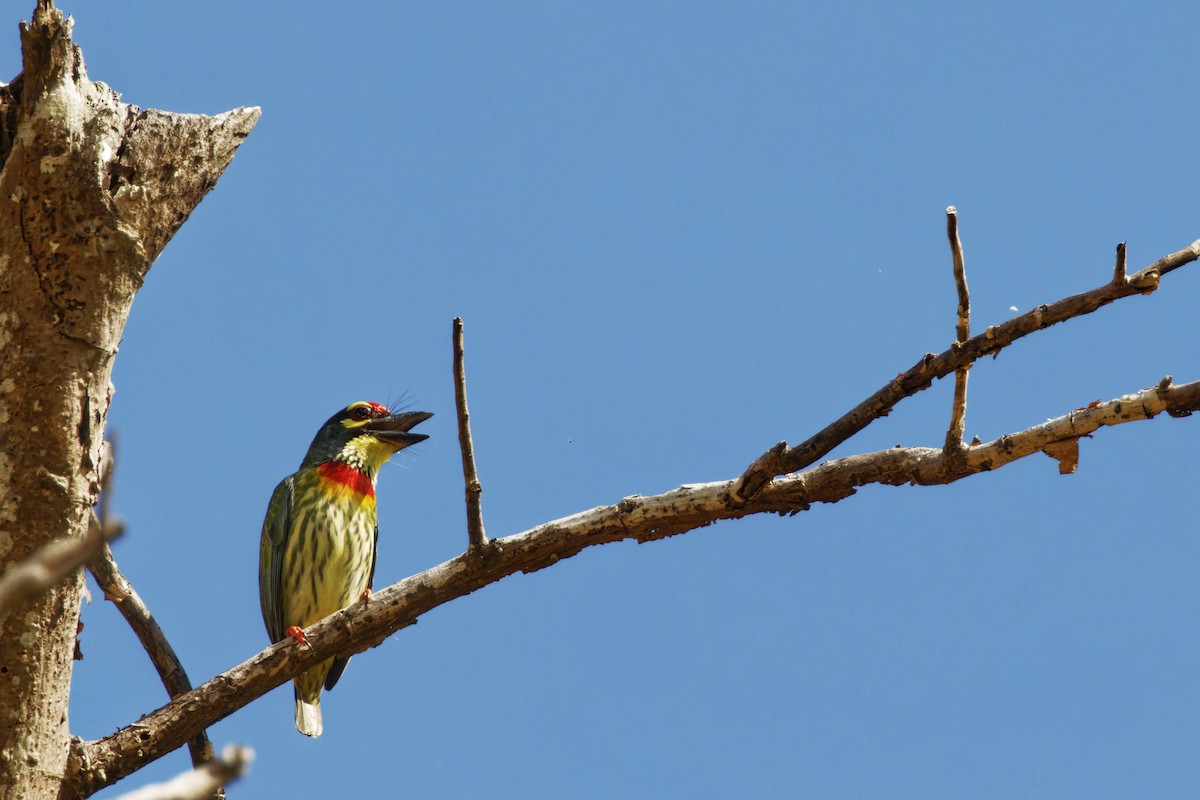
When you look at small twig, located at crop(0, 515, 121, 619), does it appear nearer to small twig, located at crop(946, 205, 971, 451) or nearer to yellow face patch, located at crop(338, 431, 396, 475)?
small twig, located at crop(946, 205, 971, 451)

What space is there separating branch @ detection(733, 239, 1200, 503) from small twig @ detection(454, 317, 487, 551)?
809 mm

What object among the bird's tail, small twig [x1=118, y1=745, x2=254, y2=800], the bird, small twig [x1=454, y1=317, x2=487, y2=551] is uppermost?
the bird

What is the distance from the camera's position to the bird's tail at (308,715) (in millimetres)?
6516

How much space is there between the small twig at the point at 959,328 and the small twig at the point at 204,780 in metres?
2.39

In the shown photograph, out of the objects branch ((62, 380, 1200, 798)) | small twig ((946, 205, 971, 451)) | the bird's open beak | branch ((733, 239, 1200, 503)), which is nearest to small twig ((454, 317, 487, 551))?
branch ((62, 380, 1200, 798))

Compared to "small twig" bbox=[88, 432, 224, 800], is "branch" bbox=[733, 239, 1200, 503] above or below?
below

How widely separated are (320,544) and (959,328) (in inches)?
162

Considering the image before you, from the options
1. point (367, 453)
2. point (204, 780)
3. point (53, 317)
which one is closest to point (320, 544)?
point (367, 453)

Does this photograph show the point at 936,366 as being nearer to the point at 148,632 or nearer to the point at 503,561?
the point at 503,561

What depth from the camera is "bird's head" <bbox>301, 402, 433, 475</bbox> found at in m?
7.16

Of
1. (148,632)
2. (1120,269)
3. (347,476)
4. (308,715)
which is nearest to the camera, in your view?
(1120,269)

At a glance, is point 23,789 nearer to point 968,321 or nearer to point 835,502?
point 835,502

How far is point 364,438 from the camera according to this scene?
23.8 ft

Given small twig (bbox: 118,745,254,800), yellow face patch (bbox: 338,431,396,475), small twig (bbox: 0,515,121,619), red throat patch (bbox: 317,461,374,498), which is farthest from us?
yellow face patch (bbox: 338,431,396,475)
